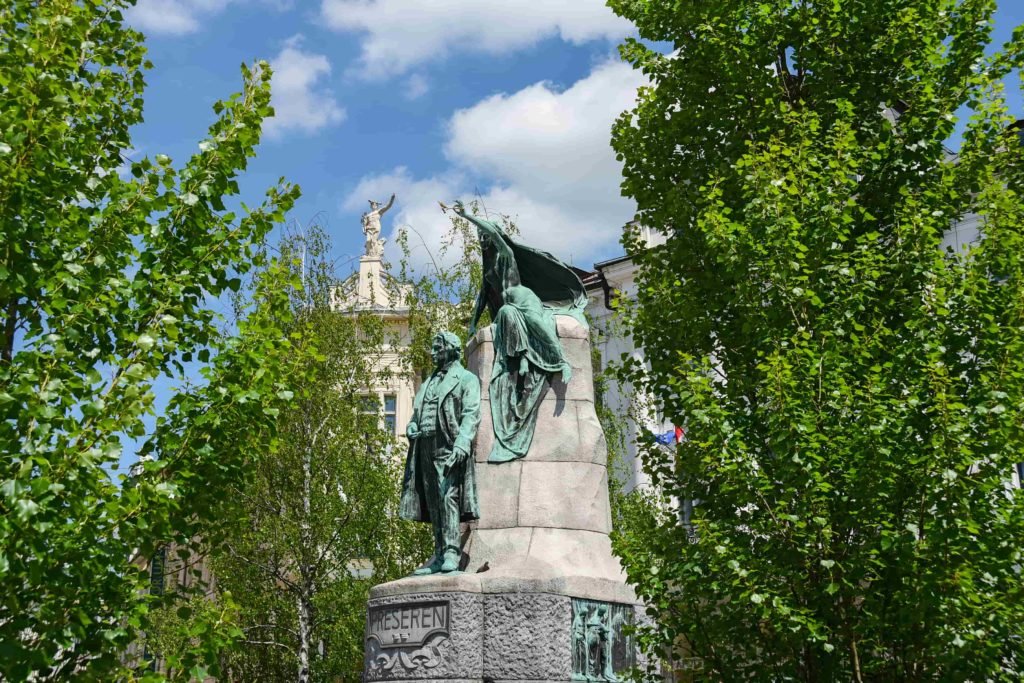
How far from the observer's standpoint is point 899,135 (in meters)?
11.4

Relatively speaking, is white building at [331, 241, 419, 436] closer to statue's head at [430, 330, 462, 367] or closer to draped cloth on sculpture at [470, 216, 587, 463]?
draped cloth on sculpture at [470, 216, 587, 463]

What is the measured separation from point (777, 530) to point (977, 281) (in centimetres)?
265

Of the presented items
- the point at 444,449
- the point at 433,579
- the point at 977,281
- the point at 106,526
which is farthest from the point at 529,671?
the point at 977,281

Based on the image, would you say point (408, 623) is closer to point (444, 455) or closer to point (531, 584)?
point (531, 584)

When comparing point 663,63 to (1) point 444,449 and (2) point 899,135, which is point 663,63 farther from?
(1) point 444,449

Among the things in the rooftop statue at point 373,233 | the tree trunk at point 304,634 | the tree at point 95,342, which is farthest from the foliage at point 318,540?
the tree at point 95,342

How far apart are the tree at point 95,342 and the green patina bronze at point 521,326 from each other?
3.91 metres

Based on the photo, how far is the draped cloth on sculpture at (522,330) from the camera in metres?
11.1

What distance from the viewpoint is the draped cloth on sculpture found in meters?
11.1

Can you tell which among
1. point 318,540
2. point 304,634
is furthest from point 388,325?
point 304,634

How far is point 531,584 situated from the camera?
9766 millimetres

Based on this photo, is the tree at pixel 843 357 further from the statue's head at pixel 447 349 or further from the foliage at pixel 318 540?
the foliage at pixel 318 540

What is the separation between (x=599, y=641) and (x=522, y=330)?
124 inches

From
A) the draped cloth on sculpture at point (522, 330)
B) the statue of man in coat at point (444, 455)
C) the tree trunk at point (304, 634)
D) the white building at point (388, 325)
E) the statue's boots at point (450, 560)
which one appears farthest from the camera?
the white building at point (388, 325)
